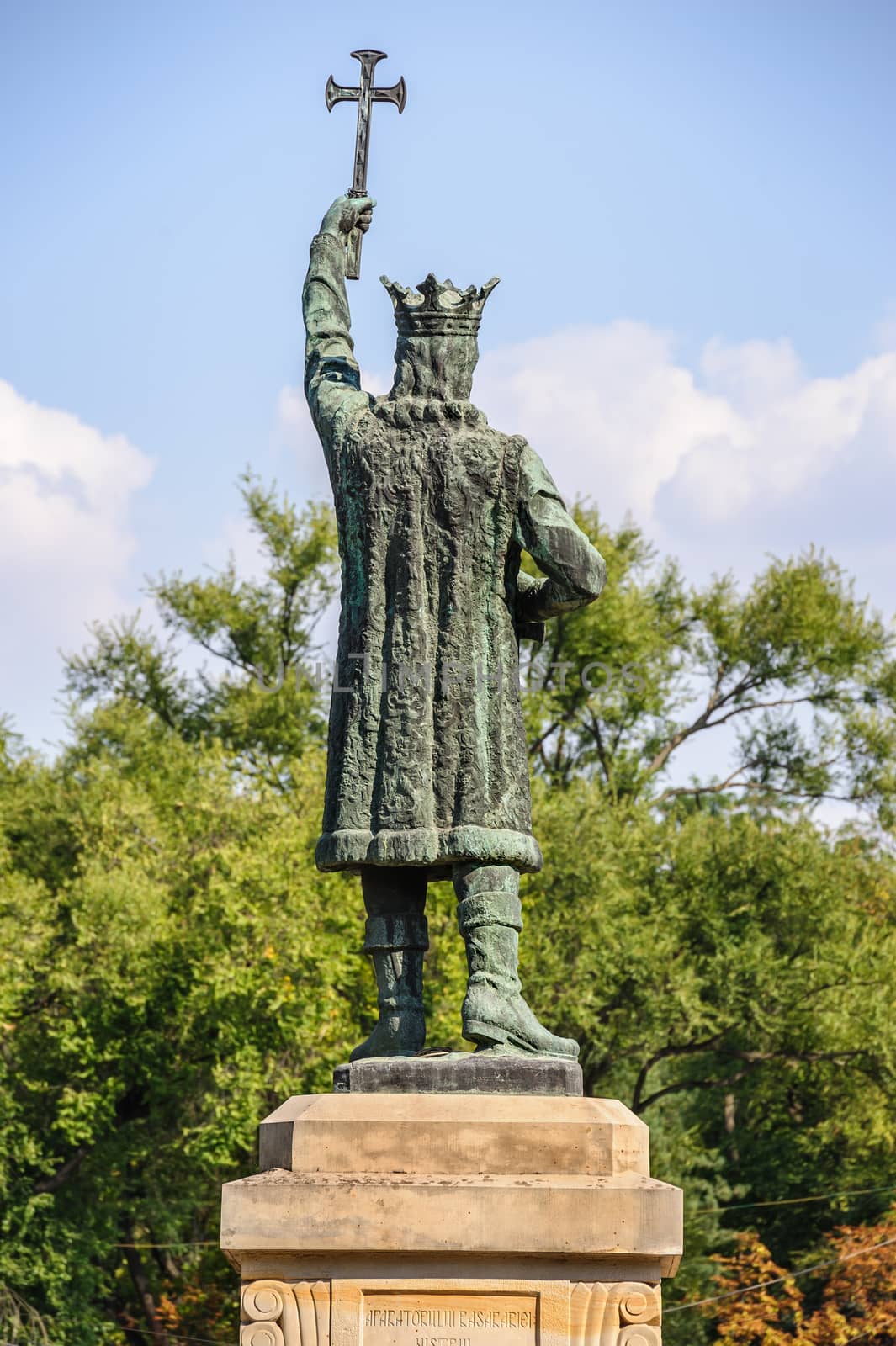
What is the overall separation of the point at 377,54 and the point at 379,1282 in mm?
4642

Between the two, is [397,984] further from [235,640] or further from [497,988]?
[235,640]

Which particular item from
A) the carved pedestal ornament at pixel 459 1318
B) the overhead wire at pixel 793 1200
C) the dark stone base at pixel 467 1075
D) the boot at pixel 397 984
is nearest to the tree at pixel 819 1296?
the overhead wire at pixel 793 1200

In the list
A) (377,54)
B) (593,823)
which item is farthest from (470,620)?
(593,823)

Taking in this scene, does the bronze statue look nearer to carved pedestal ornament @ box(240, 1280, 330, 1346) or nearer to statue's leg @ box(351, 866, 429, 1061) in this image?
statue's leg @ box(351, 866, 429, 1061)

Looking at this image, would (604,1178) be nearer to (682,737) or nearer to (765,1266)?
(765,1266)

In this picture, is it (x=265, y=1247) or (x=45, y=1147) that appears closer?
(x=265, y=1247)

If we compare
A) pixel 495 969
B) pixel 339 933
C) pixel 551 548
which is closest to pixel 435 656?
pixel 551 548

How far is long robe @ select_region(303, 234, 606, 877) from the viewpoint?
19.6ft

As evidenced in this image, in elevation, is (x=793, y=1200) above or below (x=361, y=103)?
below

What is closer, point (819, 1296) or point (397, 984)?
point (397, 984)

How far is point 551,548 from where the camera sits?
6.09 m

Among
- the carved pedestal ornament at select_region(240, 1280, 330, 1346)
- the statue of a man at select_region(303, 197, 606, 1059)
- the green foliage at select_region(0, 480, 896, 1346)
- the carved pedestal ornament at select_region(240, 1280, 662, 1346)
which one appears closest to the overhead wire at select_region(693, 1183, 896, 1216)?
the green foliage at select_region(0, 480, 896, 1346)

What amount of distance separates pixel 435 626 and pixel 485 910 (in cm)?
92

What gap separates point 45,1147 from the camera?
25.6 m
